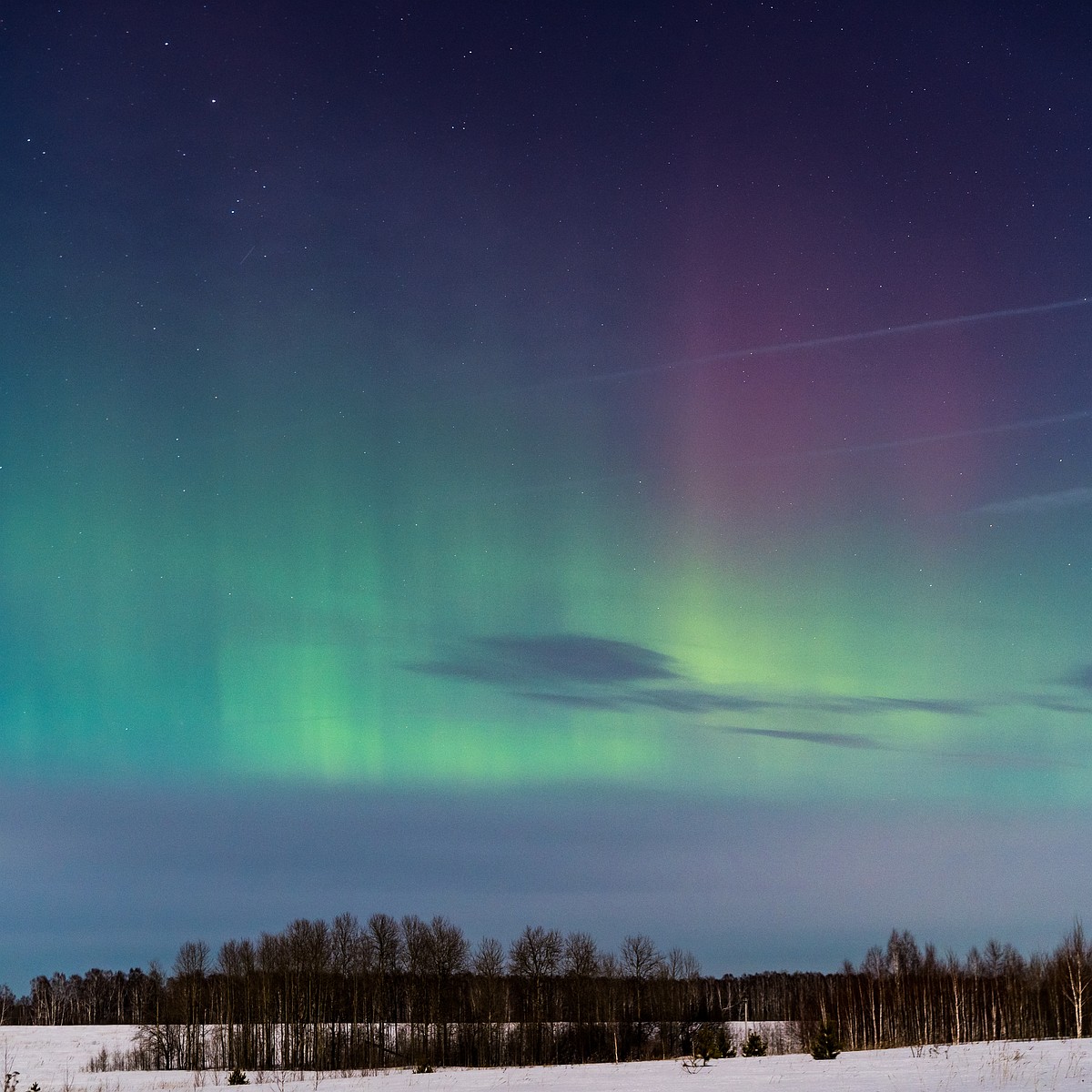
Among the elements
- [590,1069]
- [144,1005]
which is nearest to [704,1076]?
[590,1069]

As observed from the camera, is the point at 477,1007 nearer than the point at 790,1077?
No

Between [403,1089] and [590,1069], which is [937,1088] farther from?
[590,1069]

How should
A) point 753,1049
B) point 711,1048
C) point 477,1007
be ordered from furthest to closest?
point 477,1007 → point 753,1049 → point 711,1048

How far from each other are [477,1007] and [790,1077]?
72.8 metres

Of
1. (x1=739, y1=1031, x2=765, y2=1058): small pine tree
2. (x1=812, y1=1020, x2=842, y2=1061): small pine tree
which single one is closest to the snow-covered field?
(x1=812, y1=1020, x2=842, y2=1061): small pine tree

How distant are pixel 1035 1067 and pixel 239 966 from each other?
301ft

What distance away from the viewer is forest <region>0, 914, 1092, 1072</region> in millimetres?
98062

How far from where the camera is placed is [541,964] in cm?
12012

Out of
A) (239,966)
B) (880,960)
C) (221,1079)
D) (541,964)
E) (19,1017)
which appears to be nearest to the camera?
(221,1079)

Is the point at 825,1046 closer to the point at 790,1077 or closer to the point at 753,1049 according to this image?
the point at 790,1077

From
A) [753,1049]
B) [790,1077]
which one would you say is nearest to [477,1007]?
[753,1049]

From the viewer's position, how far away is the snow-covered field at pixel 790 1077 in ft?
117

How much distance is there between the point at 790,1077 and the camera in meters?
44.2

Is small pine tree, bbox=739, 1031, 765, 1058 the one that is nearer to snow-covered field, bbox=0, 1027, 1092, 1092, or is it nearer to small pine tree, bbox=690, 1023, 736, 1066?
small pine tree, bbox=690, 1023, 736, 1066
